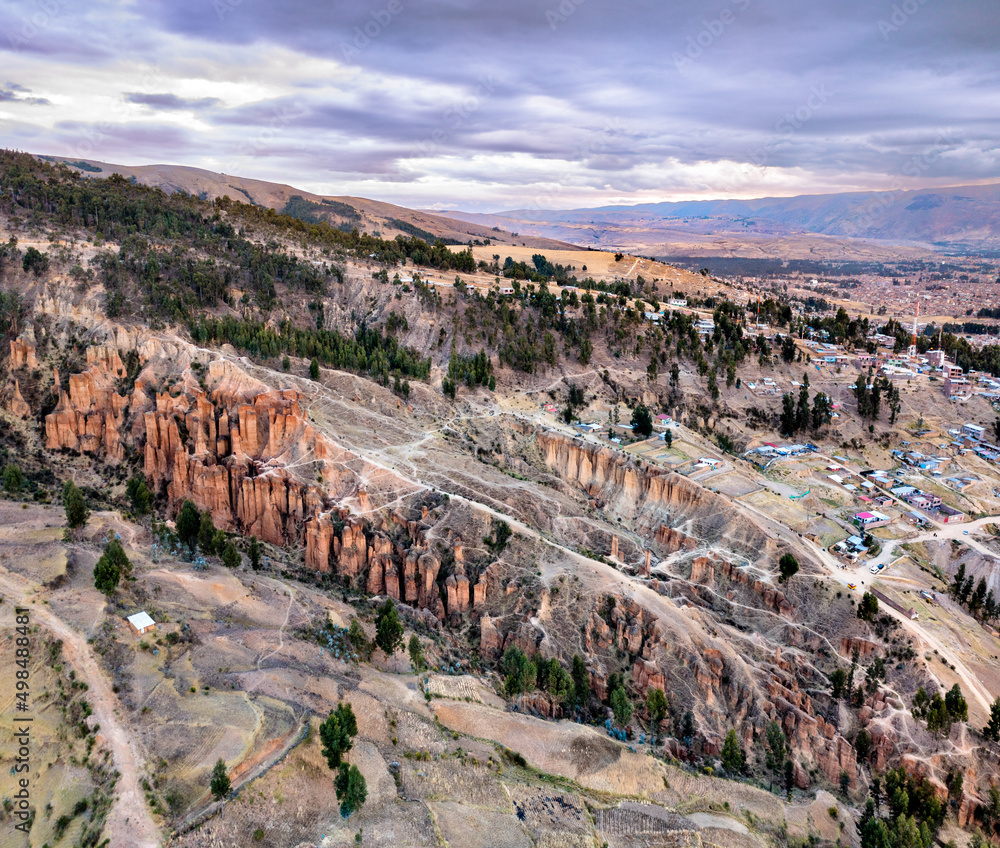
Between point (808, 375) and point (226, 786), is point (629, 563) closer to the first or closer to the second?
point (226, 786)

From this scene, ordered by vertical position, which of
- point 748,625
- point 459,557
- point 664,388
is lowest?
point 748,625

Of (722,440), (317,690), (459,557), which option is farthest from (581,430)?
(317,690)

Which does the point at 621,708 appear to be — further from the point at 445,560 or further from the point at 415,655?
the point at 445,560

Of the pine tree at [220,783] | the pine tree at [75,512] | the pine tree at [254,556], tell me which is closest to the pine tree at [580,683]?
the pine tree at [220,783]

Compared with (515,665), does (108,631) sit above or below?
above

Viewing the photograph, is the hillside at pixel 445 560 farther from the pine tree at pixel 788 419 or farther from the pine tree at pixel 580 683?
the pine tree at pixel 788 419

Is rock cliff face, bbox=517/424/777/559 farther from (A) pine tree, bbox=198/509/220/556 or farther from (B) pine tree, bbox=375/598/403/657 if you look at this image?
(A) pine tree, bbox=198/509/220/556
